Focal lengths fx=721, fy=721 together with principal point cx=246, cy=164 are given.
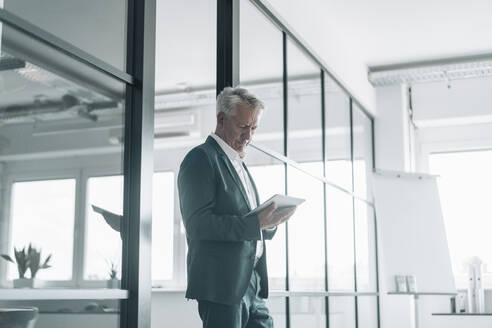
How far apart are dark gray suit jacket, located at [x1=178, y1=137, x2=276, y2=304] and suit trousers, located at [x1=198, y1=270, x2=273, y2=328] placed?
44 mm

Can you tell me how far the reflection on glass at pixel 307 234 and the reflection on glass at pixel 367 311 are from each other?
115 cm

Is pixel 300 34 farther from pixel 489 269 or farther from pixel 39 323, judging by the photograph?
pixel 489 269

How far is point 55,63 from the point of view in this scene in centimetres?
208

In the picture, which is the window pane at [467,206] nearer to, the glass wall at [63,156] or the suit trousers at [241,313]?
the suit trousers at [241,313]

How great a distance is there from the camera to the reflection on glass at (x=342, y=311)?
4887mm

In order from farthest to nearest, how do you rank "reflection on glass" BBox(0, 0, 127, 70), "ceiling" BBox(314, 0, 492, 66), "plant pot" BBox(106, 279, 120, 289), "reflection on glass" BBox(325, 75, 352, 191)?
"ceiling" BBox(314, 0, 492, 66), "reflection on glass" BBox(325, 75, 352, 191), "plant pot" BBox(106, 279, 120, 289), "reflection on glass" BBox(0, 0, 127, 70)

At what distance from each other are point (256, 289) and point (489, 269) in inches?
180

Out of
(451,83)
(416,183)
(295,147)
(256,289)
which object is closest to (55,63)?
(256,289)

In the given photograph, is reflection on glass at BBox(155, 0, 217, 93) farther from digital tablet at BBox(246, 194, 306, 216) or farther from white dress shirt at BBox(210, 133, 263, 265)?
digital tablet at BBox(246, 194, 306, 216)

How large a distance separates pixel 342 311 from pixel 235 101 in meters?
2.94

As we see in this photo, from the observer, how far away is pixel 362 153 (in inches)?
242

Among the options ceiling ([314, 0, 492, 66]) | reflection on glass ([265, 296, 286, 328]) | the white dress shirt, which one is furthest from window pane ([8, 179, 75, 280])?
ceiling ([314, 0, 492, 66])

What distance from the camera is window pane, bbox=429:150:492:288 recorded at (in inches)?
263

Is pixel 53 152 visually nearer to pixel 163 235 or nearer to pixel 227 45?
pixel 227 45
